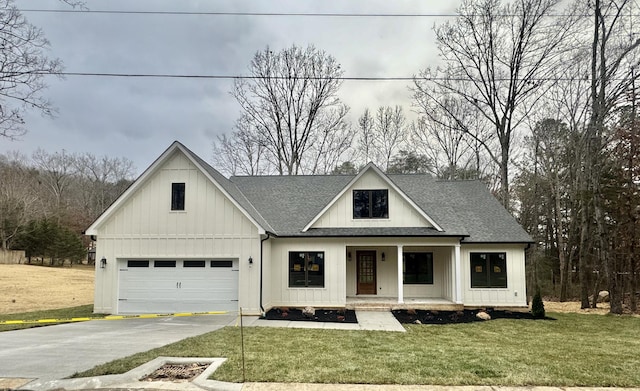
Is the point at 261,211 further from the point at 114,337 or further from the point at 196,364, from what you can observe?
the point at 196,364

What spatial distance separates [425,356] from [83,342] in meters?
7.25

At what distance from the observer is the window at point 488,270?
16.2 meters

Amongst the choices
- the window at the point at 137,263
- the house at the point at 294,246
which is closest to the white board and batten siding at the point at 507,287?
the house at the point at 294,246

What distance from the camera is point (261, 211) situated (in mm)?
17656

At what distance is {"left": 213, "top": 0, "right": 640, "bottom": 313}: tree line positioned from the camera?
648 inches

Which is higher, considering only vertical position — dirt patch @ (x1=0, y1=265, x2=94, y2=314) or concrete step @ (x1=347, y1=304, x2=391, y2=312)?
concrete step @ (x1=347, y1=304, x2=391, y2=312)

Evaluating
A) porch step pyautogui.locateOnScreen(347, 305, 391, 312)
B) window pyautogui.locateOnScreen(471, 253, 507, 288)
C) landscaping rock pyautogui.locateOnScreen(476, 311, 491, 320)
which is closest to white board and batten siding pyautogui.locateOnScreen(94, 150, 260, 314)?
porch step pyautogui.locateOnScreen(347, 305, 391, 312)

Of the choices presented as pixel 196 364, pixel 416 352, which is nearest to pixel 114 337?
pixel 196 364

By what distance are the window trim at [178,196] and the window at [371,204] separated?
6377 mm

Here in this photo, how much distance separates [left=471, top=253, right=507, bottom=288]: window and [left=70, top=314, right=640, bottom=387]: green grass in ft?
13.9

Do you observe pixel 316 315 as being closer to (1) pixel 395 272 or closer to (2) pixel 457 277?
(1) pixel 395 272

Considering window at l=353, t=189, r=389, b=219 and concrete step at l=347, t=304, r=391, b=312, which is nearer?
concrete step at l=347, t=304, r=391, b=312

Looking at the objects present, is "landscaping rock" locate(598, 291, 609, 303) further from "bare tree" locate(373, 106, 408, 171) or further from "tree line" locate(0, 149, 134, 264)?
"tree line" locate(0, 149, 134, 264)

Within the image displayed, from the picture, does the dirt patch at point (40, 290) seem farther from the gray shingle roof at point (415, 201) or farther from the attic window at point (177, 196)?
the gray shingle roof at point (415, 201)
